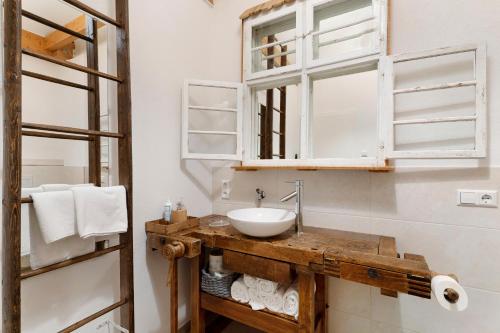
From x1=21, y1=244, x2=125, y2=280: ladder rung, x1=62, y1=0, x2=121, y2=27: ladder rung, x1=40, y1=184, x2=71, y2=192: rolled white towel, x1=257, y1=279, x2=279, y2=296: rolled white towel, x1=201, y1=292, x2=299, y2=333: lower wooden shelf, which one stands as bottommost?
x1=201, y1=292, x2=299, y2=333: lower wooden shelf

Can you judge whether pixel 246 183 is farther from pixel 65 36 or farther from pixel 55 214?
pixel 65 36

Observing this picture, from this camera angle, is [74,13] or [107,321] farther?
[107,321]

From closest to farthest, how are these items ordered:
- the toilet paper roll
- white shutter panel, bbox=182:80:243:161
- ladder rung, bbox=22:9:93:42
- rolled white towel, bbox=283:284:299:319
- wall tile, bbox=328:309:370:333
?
1. the toilet paper roll
2. ladder rung, bbox=22:9:93:42
3. rolled white towel, bbox=283:284:299:319
4. wall tile, bbox=328:309:370:333
5. white shutter panel, bbox=182:80:243:161

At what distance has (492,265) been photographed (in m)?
1.17

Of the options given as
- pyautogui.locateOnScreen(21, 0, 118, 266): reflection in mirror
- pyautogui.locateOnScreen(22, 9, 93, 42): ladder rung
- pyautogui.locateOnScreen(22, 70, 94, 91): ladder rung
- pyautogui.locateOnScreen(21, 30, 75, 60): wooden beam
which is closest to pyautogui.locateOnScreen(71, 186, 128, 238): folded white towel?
pyautogui.locateOnScreen(21, 0, 118, 266): reflection in mirror

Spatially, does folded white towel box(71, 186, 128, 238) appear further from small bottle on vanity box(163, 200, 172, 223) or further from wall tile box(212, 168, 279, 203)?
wall tile box(212, 168, 279, 203)

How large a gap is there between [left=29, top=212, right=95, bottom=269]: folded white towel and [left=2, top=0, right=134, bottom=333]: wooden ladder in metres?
0.03

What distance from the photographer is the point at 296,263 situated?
117 centimetres

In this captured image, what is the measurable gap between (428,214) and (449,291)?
22.9 inches

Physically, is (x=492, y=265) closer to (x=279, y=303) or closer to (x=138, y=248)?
(x=279, y=303)

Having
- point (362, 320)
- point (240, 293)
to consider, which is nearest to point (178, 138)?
point (240, 293)

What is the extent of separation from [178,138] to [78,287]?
3.34 ft

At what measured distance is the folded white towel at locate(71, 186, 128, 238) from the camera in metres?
1.08

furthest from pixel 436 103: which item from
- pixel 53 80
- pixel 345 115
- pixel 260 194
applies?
pixel 53 80
